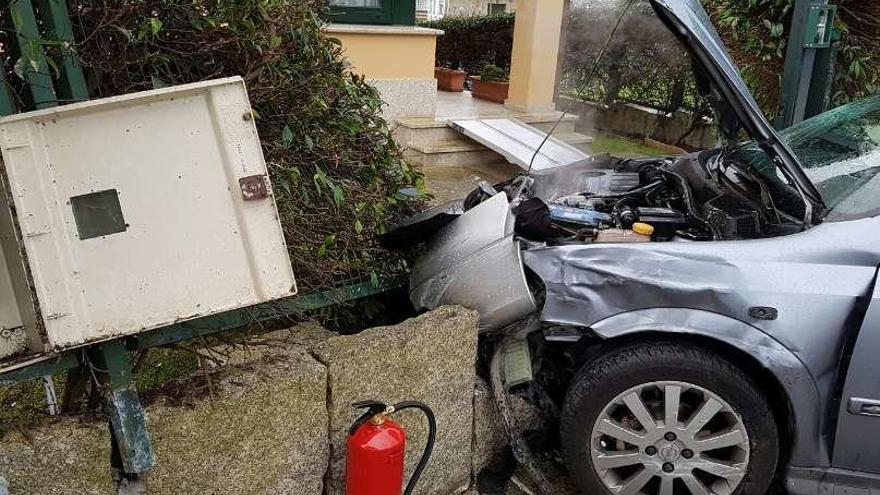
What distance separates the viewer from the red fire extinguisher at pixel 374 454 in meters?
2.35

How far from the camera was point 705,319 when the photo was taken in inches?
105

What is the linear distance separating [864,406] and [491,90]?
7.67 m

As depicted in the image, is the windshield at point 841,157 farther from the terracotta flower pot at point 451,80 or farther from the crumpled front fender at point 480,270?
the terracotta flower pot at point 451,80

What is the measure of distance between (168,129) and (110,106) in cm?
17

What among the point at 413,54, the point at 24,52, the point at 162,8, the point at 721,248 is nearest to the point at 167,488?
the point at 24,52

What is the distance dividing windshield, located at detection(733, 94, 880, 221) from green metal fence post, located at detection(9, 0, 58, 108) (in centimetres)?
275

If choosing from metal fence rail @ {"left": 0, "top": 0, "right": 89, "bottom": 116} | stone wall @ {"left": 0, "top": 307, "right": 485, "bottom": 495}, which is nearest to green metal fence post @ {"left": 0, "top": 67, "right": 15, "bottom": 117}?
metal fence rail @ {"left": 0, "top": 0, "right": 89, "bottom": 116}

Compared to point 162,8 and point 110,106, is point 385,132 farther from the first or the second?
point 110,106

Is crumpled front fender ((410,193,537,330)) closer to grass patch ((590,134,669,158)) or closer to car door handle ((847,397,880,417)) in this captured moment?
car door handle ((847,397,880,417))

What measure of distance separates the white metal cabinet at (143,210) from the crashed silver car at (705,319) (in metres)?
1.00

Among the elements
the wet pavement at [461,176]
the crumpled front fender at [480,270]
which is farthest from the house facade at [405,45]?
the crumpled front fender at [480,270]

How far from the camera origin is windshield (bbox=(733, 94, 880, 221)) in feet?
9.18

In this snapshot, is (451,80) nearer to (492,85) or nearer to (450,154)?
(492,85)

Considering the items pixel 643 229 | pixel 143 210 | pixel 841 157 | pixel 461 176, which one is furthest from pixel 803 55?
pixel 143 210
